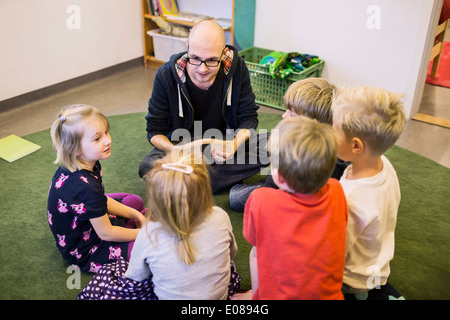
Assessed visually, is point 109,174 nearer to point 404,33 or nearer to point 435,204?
point 435,204

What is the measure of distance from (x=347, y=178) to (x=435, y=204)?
91cm

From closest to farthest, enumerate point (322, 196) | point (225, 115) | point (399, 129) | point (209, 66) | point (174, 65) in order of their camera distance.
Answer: point (322, 196) < point (399, 129) < point (209, 66) < point (174, 65) < point (225, 115)

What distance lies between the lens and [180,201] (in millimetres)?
1108

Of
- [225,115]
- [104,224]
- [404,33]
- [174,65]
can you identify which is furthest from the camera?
[404,33]

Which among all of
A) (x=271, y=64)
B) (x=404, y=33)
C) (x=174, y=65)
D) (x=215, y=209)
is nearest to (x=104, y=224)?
(x=215, y=209)

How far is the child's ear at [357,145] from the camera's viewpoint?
1.24 m

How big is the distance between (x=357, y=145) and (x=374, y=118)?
0.30 feet

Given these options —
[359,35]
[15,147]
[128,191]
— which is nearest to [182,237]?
[128,191]

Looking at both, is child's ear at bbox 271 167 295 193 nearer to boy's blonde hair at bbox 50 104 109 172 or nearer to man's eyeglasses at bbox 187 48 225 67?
boy's blonde hair at bbox 50 104 109 172

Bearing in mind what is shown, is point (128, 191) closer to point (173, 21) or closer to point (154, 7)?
point (173, 21)

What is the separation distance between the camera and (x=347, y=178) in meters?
1.33

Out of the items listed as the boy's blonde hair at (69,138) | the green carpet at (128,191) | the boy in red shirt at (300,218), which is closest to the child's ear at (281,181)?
the boy in red shirt at (300,218)

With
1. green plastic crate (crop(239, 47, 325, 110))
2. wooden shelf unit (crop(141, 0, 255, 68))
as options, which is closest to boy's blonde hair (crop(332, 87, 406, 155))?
green plastic crate (crop(239, 47, 325, 110))

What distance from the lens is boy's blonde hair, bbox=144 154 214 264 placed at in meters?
1.10
